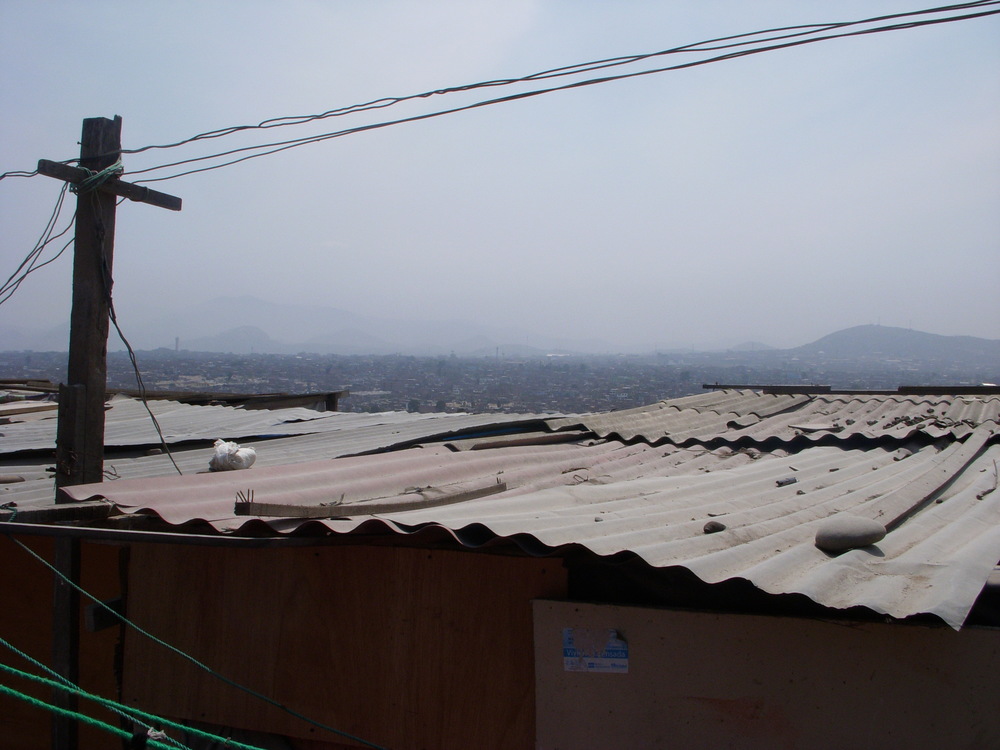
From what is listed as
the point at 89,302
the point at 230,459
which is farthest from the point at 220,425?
the point at 89,302

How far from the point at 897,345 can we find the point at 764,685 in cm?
8447

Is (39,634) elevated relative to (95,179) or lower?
lower

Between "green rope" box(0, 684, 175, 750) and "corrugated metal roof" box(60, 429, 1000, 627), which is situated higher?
"corrugated metal roof" box(60, 429, 1000, 627)

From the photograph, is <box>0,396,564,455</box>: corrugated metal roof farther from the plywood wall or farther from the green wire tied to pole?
the plywood wall

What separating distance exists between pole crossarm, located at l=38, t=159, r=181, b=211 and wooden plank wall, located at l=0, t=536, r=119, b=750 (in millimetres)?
2455

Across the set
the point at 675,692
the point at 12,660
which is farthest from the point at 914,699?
the point at 12,660

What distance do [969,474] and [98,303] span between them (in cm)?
605

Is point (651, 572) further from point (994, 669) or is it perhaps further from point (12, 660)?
point (12, 660)

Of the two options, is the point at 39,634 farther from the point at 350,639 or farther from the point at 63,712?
the point at 63,712

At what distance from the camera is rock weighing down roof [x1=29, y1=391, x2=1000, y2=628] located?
297 centimetres

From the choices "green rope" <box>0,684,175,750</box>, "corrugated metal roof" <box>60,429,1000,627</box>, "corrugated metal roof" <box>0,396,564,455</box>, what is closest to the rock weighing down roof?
"corrugated metal roof" <box>60,429,1000,627</box>

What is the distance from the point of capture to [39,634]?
17.5ft

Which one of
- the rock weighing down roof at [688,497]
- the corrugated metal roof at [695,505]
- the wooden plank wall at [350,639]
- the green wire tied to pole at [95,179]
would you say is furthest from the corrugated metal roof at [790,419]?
the green wire tied to pole at [95,179]

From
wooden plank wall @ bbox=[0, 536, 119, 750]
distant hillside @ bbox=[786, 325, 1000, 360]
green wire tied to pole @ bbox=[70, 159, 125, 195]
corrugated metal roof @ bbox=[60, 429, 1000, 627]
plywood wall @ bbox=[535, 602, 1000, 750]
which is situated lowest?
wooden plank wall @ bbox=[0, 536, 119, 750]
